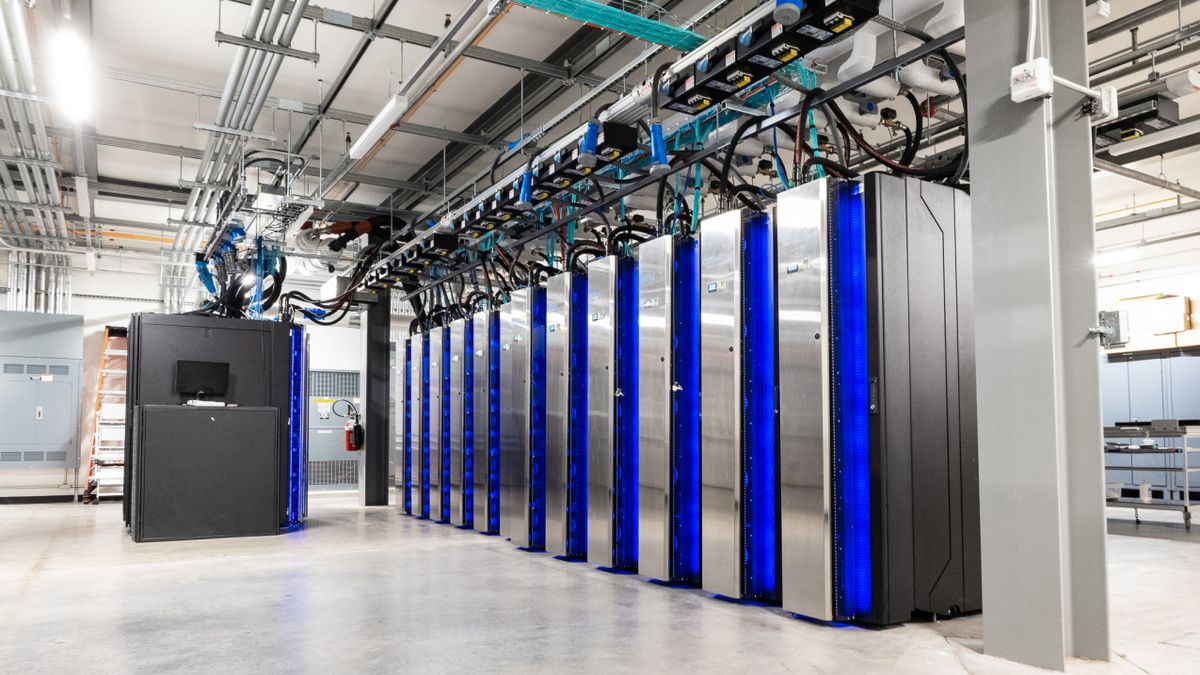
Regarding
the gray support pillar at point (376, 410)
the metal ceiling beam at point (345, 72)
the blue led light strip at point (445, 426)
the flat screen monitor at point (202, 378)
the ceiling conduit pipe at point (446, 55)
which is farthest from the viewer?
the gray support pillar at point (376, 410)

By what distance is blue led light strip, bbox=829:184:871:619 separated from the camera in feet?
13.4

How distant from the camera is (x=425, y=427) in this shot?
32.5 ft

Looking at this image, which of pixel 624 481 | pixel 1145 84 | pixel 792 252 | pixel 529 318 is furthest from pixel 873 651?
pixel 1145 84

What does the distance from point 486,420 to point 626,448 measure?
104 inches

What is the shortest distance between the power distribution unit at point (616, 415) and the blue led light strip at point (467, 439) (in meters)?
2.88

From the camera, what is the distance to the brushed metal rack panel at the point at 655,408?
5.29 meters

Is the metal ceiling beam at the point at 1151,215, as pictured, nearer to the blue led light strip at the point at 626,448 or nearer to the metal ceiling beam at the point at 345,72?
the blue led light strip at the point at 626,448

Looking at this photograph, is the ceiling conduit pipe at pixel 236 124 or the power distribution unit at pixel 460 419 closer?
the ceiling conduit pipe at pixel 236 124

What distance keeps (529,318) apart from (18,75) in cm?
428

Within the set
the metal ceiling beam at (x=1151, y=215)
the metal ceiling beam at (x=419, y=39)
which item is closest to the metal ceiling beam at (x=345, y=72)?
the metal ceiling beam at (x=419, y=39)

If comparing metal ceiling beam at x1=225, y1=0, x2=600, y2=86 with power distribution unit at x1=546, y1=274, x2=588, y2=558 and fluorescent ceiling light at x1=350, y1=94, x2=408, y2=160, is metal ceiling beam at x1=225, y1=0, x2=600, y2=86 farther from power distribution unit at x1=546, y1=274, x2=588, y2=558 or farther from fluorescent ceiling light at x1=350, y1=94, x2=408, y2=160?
power distribution unit at x1=546, y1=274, x2=588, y2=558

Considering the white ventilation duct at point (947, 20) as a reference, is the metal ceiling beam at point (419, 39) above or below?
above

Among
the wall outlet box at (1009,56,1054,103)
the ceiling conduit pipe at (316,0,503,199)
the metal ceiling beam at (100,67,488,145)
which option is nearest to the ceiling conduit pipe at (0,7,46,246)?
the metal ceiling beam at (100,67,488,145)

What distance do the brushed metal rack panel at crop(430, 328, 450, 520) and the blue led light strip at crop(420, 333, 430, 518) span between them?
9.2 inches
